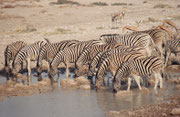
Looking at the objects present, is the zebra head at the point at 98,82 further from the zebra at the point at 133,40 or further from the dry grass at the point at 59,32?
the dry grass at the point at 59,32

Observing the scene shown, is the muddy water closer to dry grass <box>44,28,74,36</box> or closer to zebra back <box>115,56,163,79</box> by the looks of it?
zebra back <box>115,56,163,79</box>

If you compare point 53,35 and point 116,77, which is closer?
point 116,77

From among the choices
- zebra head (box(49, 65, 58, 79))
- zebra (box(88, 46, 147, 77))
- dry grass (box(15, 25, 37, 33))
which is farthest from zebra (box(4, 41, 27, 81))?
dry grass (box(15, 25, 37, 33))

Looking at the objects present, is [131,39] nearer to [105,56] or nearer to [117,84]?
[105,56]

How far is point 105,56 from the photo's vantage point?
10961 mm

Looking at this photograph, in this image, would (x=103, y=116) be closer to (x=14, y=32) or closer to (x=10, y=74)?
(x=10, y=74)

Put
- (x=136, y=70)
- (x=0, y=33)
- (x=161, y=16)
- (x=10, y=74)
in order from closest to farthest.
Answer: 1. (x=136, y=70)
2. (x=10, y=74)
3. (x=0, y=33)
4. (x=161, y=16)

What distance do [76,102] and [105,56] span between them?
71.9 inches

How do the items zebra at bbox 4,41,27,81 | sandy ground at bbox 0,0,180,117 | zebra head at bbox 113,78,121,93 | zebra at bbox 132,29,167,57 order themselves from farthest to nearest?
sandy ground at bbox 0,0,180,117 < zebra at bbox 132,29,167,57 < zebra at bbox 4,41,27,81 < zebra head at bbox 113,78,121,93

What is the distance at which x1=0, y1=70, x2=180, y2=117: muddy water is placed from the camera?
352 inches

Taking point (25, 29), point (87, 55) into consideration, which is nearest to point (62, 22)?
point (25, 29)

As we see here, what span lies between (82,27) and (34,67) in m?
8.15

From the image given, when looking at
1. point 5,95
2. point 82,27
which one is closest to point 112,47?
point 5,95

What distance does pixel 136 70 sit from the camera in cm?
1000
